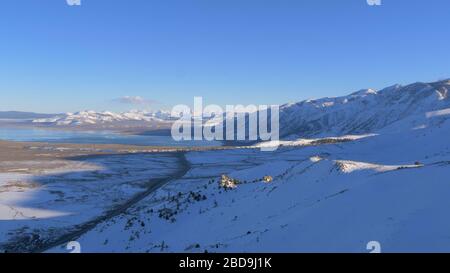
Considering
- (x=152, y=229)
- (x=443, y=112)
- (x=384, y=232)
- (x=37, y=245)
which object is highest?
(x=443, y=112)

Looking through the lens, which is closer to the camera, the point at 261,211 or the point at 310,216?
the point at 310,216

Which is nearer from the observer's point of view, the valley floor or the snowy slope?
the snowy slope

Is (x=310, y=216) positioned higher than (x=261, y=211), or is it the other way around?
(x=310, y=216)

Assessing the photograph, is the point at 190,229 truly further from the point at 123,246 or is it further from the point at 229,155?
the point at 229,155

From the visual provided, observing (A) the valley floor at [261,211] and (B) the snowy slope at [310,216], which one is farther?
(A) the valley floor at [261,211]
